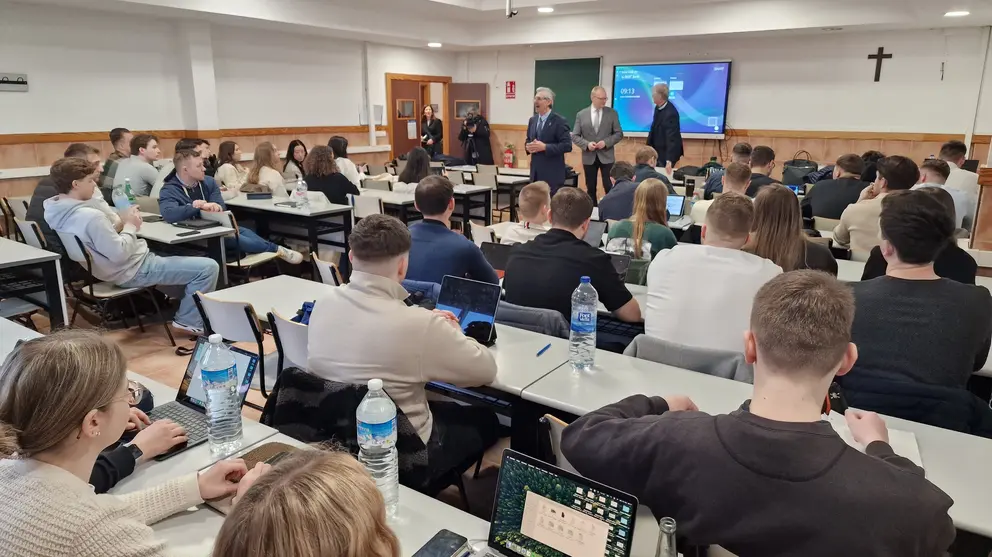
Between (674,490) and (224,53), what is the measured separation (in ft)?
29.5

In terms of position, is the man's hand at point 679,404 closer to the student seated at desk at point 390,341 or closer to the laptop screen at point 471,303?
the student seated at desk at point 390,341

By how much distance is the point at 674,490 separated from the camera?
3.88 feet

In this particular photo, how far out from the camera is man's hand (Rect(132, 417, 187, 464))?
64.3 inches

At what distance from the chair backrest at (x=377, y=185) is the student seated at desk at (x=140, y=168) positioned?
2.61 m

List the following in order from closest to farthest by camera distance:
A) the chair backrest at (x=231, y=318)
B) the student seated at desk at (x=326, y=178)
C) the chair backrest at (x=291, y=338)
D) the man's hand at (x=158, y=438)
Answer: the man's hand at (x=158, y=438)
the chair backrest at (x=291, y=338)
the chair backrest at (x=231, y=318)
the student seated at desk at (x=326, y=178)

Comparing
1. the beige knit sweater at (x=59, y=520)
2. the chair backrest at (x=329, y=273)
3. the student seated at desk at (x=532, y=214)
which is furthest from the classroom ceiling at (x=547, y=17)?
the beige knit sweater at (x=59, y=520)

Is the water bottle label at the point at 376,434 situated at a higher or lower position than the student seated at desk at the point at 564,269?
lower

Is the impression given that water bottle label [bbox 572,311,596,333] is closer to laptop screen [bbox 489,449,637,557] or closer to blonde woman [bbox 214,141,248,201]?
laptop screen [bbox 489,449,637,557]

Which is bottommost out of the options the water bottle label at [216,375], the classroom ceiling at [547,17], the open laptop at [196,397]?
the open laptop at [196,397]

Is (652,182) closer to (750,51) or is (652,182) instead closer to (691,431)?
(691,431)

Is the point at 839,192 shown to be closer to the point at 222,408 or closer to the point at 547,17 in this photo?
the point at 222,408

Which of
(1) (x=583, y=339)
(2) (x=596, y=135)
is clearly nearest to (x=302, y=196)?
(2) (x=596, y=135)

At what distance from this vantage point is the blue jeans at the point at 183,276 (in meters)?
4.21

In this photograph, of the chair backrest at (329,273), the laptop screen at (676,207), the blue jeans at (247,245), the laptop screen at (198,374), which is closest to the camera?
the laptop screen at (198,374)
